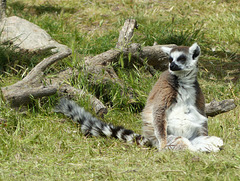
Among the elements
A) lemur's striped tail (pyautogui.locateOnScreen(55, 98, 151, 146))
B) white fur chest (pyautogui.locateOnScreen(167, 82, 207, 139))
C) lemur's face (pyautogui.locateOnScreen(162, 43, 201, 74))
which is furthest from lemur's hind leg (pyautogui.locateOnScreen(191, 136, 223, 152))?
lemur's face (pyautogui.locateOnScreen(162, 43, 201, 74))

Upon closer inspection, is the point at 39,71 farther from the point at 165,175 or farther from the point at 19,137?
the point at 165,175

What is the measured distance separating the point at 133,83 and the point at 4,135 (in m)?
1.91

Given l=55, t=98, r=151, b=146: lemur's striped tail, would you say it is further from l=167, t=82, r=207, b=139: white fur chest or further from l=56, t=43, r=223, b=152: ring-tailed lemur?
l=167, t=82, r=207, b=139: white fur chest

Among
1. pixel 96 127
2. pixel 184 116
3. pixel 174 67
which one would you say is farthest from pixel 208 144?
pixel 96 127

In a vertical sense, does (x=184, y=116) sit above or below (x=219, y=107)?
above

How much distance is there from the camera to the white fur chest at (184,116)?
3670 mm

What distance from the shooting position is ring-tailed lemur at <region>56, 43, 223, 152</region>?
11.9ft

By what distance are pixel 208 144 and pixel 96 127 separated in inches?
45.6

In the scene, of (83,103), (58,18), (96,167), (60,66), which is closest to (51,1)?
(58,18)

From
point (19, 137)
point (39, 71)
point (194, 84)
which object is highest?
point (194, 84)

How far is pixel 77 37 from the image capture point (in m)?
6.38

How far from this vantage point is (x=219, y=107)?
4.23m

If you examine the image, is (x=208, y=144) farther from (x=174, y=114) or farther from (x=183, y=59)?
(x=183, y=59)

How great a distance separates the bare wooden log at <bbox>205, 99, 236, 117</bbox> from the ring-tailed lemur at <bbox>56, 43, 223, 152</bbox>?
1.72 feet
